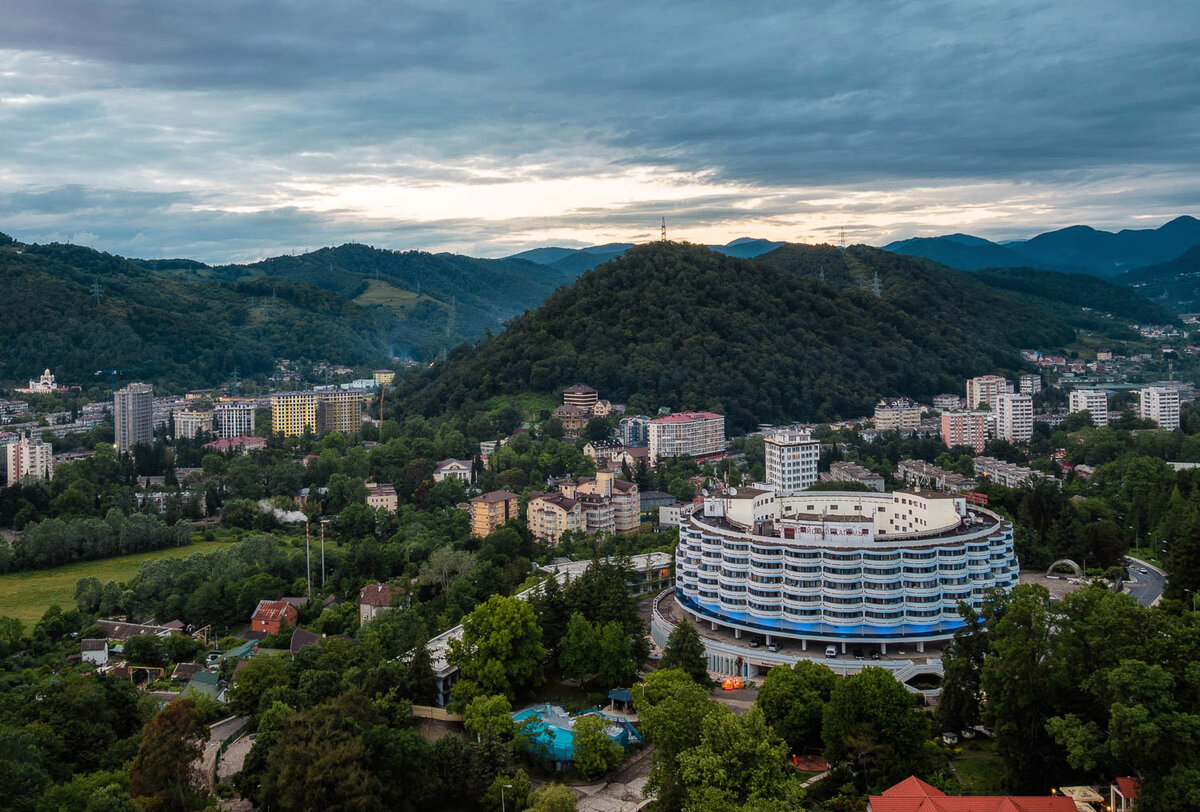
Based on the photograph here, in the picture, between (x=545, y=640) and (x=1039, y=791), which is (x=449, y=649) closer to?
(x=545, y=640)

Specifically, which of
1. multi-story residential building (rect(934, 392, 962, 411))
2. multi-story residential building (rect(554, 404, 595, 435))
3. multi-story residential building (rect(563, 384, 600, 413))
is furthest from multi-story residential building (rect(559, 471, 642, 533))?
multi-story residential building (rect(934, 392, 962, 411))

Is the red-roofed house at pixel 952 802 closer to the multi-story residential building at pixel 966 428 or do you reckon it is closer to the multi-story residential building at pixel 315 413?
the multi-story residential building at pixel 966 428

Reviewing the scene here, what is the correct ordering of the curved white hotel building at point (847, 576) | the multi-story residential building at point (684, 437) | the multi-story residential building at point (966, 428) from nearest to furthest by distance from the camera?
the curved white hotel building at point (847, 576), the multi-story residential building at point (684, 437), the multi-story residential building at point (966, 428)

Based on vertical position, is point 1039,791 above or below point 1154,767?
below

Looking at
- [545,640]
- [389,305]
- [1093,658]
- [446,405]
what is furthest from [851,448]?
[389,305]

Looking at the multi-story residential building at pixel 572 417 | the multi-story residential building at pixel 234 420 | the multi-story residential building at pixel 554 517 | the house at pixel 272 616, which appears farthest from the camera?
the multi-story residential building at pixel 234 420

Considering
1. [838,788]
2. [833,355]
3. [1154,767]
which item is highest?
[833,355]

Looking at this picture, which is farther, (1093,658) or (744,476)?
(744,476)

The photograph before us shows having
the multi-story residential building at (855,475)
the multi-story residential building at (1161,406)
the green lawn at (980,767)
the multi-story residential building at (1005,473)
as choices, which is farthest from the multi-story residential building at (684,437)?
the green lawn at (980,767)
